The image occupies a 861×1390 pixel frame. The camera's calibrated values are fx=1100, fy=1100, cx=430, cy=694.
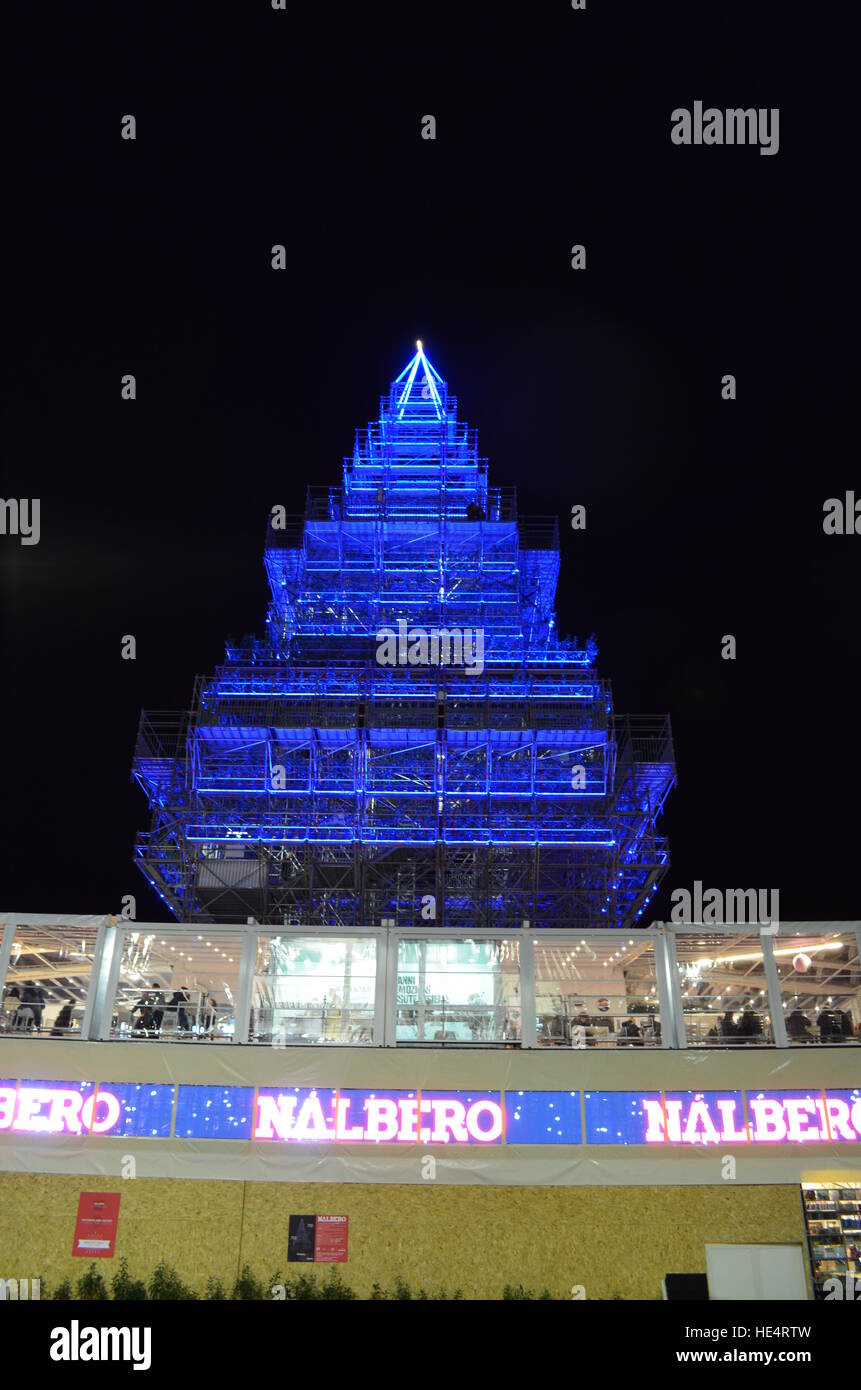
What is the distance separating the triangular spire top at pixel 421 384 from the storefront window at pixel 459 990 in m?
42.7

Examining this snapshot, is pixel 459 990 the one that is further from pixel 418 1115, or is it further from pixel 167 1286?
pixel 167 1286

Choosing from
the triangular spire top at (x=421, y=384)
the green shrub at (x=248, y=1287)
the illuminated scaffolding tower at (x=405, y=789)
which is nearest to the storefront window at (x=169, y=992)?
the green shrub at (x=248, y=1287)

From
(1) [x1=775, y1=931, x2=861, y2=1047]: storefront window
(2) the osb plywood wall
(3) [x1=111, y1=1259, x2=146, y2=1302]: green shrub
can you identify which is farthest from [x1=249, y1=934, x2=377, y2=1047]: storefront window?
(1) [x1=775, y1=931, x2=861, y2=1047]: storefront window

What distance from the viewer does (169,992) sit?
67.6ft

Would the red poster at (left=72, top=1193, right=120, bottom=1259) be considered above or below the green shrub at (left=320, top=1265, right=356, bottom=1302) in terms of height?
above

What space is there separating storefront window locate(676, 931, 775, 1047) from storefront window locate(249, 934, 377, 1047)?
5.81 meters

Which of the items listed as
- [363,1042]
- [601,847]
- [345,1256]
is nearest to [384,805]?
[601,847]

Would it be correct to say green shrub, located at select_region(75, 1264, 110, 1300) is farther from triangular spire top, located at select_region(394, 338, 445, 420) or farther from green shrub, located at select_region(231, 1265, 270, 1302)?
triangular spire top, located at select_region(394, 338, 445, 420)

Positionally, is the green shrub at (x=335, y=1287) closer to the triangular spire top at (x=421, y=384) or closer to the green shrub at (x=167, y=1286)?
the green shrub at (x=167, y=1286)

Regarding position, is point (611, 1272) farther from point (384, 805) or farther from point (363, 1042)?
point (384, 805)

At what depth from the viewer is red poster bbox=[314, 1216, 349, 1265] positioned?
17.3 m

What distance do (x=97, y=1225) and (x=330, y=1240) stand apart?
146 inches

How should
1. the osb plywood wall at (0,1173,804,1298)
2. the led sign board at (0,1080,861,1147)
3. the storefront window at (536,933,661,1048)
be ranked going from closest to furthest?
A: the osb plywood wall at (0,1173,804,1298) < the led sign board at (0,1080,861,1147) < the storefront window at (536,933,661,1048)
